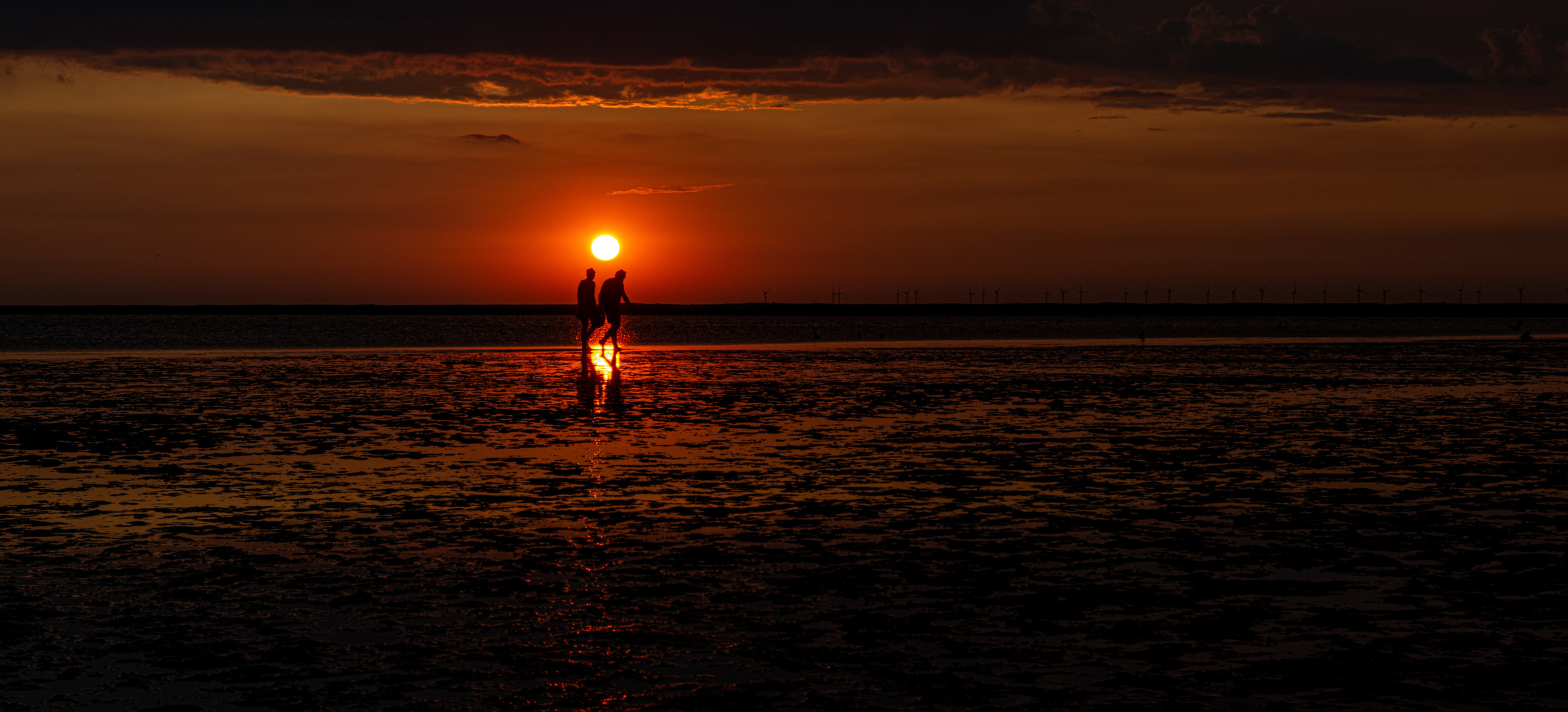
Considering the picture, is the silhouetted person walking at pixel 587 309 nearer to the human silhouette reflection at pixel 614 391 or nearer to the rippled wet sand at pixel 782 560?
the human silhouette reflection at pixel 614 391

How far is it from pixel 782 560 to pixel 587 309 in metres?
27.1

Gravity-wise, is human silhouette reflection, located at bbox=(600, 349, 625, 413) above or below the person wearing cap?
below

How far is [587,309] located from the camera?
3481 cm

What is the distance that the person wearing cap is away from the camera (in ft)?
111

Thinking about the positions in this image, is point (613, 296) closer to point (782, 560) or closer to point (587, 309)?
point (587, 309)

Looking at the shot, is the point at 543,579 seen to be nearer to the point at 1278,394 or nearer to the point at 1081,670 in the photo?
the point at 1081,670

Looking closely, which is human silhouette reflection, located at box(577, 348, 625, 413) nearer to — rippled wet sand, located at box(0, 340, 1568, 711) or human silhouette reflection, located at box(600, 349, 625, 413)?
human silhouette reflection, located at box(600, 349, 625, 413)

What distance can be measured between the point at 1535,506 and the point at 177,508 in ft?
33.4

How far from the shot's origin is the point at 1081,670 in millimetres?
5832

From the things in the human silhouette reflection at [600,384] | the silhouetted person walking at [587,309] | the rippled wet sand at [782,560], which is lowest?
the human silhouette reflection at [600,384]

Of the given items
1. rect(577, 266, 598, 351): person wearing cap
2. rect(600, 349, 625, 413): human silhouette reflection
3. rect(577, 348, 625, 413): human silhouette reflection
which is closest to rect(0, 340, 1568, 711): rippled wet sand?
rect(600, 349, 625, 413): human silhouette reflection

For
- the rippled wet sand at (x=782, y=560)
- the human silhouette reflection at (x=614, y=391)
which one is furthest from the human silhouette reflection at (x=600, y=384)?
the rippled wet sand at (x=782, y=560)

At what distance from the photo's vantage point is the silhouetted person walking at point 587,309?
1336 inches

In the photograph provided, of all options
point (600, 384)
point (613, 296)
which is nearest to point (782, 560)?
point (600, 384)
